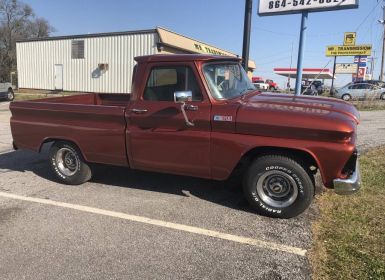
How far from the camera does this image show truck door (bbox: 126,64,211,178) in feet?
16.6

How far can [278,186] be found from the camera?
4840 mm

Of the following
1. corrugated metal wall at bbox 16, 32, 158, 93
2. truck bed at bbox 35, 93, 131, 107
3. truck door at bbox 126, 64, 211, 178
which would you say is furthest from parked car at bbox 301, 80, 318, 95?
truck door at bbox 126, 64, 211, 178

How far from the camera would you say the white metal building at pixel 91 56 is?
27.6 m

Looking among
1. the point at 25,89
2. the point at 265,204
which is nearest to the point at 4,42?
the point at 25,89

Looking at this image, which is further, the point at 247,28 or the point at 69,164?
the point at 247,28

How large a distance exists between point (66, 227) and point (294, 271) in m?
2.63

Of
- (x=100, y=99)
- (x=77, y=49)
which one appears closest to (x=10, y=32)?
(x=77, y=49)

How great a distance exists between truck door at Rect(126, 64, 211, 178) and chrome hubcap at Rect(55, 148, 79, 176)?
1238 mm

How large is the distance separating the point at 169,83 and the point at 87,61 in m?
26.7

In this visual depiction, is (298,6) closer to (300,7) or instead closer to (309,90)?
(300,7)

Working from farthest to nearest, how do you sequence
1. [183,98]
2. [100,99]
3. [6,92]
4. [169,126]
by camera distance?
1. [6,92]
2. [100,99]
3. [169,126]
4. [183,98]

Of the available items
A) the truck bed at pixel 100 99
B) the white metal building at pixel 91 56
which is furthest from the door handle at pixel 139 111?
the white metal building at pixel 91 56

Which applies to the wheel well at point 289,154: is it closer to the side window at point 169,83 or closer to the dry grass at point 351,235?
the dry grass at point 351,235

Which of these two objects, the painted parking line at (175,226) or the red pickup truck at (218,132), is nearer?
the painted parking line at (175,226)
